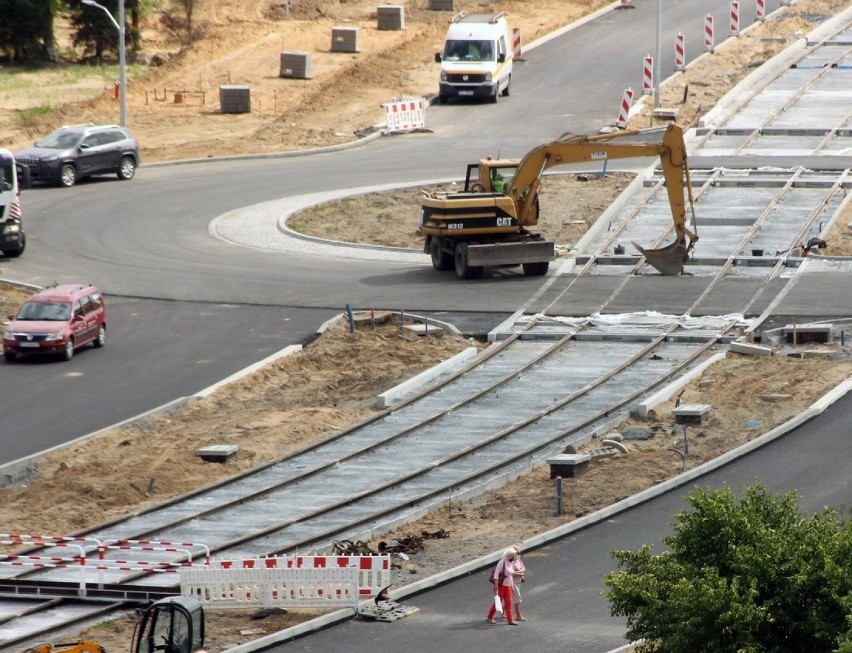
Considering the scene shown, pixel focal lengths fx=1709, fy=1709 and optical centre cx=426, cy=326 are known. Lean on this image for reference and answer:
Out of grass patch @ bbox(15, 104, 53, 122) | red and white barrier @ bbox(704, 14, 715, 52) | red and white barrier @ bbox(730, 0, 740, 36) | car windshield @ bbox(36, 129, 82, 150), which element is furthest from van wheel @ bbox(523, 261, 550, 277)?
red and white barrier @ bbox(730, 0, 740, 36)

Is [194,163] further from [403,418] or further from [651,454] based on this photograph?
[651,454]

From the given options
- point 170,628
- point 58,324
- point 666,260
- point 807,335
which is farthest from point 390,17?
point 170,628

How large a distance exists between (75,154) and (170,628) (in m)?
36.2

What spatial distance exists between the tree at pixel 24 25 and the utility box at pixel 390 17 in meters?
13.9

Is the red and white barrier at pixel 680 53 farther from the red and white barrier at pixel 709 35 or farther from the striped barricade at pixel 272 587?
the striped barricade at pixel 272 587

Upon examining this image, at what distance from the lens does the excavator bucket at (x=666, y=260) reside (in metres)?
40.7

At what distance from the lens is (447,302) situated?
39.3 m

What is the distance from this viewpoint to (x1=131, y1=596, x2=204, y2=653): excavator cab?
17500 millimetres

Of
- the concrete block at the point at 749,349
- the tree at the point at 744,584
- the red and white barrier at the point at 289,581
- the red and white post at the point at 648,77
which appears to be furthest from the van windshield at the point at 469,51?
the tree at the point at 744,584

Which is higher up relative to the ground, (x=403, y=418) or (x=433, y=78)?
(x=433, y=78)

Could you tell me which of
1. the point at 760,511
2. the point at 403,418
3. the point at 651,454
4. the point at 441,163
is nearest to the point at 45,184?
the point at 441,163

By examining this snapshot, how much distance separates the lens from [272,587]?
21.9m

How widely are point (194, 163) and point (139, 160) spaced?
1950 mm

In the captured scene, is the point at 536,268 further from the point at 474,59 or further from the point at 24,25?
the point at 24,25
